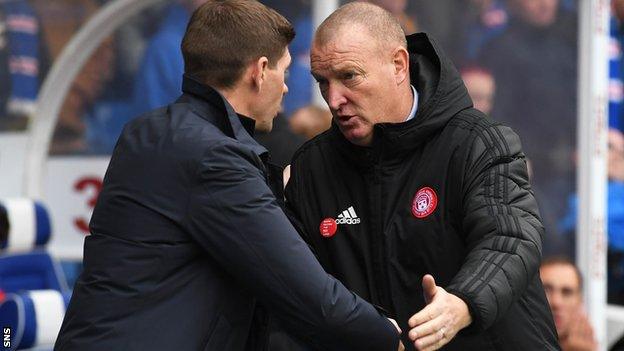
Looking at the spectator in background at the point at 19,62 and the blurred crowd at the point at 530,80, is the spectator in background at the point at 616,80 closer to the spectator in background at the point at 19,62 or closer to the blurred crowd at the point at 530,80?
the blurred crowd at the point at 530,80

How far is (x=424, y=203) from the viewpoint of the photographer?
3293 mm

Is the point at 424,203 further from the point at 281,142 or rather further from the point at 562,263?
the point at 562,263

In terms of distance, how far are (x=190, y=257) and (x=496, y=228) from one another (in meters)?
0.79

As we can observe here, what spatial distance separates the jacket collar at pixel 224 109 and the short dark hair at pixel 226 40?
0.04 m

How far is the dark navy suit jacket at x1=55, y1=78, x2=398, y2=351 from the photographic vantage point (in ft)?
9.44

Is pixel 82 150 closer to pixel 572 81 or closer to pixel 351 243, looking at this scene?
pixel 572 81

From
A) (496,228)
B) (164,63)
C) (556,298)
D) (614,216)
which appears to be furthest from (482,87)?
(496,228)

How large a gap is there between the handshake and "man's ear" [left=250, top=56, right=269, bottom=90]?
655 millimetres

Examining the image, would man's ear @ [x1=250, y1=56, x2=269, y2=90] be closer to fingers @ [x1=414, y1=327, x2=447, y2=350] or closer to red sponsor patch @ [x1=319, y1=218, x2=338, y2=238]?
red sponsor patch @ [x1=319, y1=218, x2=338, y2=238]

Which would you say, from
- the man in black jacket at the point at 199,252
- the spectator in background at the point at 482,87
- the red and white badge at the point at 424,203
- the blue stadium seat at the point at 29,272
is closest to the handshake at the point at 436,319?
the man in black jacket at the point at 199,252

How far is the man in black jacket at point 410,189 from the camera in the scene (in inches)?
125

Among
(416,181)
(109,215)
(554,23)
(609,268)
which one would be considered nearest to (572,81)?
(554,23)

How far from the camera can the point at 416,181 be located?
3.33 meters

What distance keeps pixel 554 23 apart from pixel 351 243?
3704 mm
